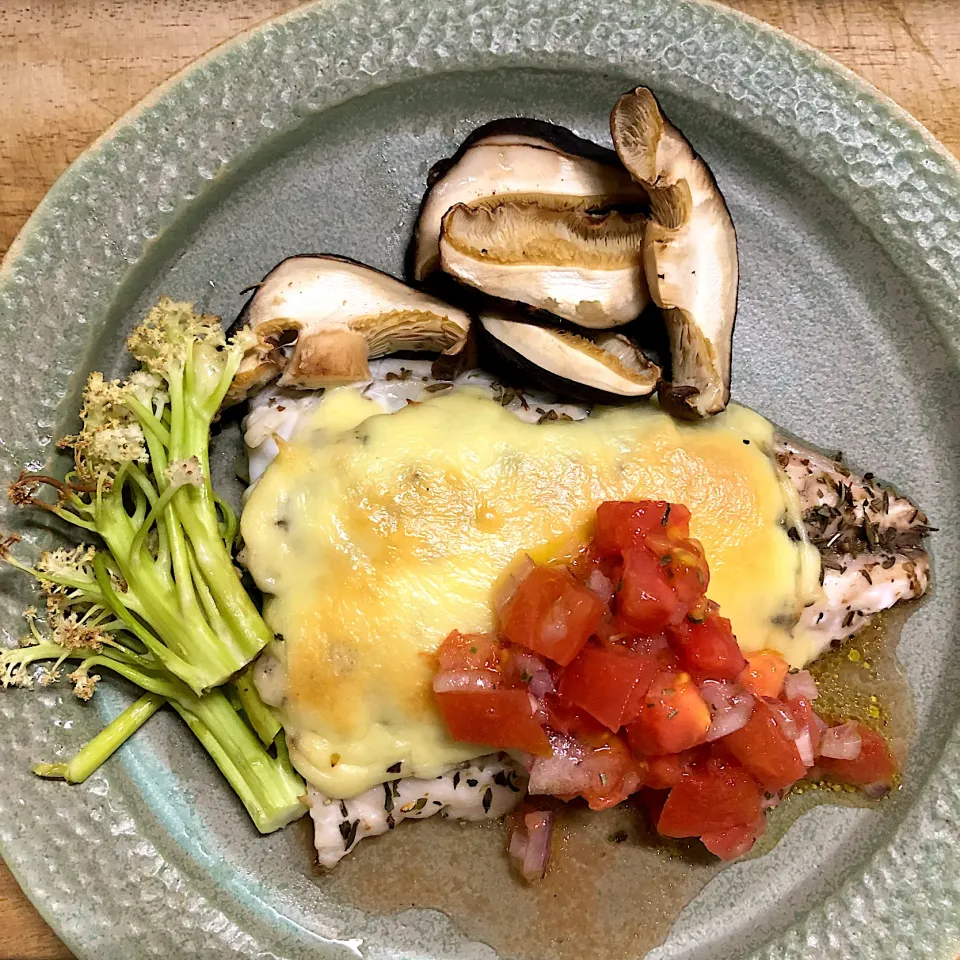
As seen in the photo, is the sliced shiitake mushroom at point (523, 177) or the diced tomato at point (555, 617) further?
the sliced shiitake mushroom at point (523, 177)

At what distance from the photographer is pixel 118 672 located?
8.07 ft

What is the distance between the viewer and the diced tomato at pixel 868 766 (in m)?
2.61

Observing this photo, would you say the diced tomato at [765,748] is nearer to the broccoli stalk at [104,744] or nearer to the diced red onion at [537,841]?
the diced red onion at [537,841]

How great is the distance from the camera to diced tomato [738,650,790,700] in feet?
7.54

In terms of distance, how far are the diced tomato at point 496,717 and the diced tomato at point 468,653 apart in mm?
68

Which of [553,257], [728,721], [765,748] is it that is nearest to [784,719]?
[765,748]

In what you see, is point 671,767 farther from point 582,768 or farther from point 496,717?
point 496,717

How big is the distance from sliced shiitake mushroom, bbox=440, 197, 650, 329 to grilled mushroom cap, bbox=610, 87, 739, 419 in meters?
0.09

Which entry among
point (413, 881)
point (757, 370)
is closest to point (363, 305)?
point (757, 370)

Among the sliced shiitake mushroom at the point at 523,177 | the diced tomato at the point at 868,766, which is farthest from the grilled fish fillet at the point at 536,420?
the sliced shiitake mushroom at the point at 523,177

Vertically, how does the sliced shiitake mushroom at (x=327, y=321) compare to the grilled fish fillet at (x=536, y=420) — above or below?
above

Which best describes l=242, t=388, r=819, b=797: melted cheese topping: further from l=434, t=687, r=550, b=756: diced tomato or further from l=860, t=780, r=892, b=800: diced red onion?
l=860, t=780, r=892, b=800: diced red onion

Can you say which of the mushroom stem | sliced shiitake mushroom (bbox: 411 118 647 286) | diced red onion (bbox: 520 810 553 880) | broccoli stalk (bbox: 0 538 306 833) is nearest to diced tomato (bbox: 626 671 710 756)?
diced red onion (bbox: 520 810 553 880)

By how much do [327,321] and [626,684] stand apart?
53.7 inches
